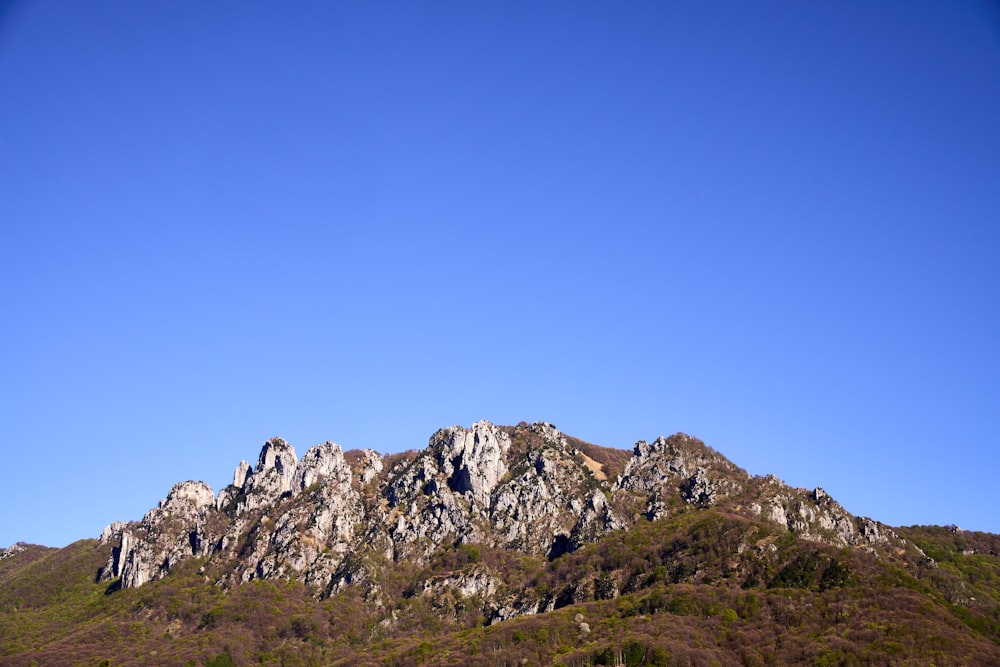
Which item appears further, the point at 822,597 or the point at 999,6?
the point at 822,597

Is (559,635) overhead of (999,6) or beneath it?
beneath

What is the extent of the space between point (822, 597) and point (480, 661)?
232ft

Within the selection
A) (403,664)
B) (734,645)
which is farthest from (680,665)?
(403,664)

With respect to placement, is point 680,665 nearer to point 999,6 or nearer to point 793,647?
point 793,647

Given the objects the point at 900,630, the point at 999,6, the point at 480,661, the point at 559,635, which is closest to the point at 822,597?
the point at 900,630

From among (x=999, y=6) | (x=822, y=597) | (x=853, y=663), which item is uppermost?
(x=999, y=6)

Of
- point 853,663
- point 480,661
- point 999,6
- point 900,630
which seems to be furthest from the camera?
point 480,661

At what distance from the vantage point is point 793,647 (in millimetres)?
178375

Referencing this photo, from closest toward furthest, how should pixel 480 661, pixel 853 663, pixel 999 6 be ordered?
1. pixel 999 6
2. pixel 853 663
3. pixel 480 661

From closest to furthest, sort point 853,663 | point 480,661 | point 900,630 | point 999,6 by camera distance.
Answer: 1. point 999,6
2. point 853,663
3. point 900,630
4. point 480,661

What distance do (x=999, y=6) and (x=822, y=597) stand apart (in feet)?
499

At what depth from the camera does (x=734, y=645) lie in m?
184

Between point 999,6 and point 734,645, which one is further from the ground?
point 999,6

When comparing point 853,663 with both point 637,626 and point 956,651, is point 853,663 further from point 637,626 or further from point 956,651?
point 637,626
